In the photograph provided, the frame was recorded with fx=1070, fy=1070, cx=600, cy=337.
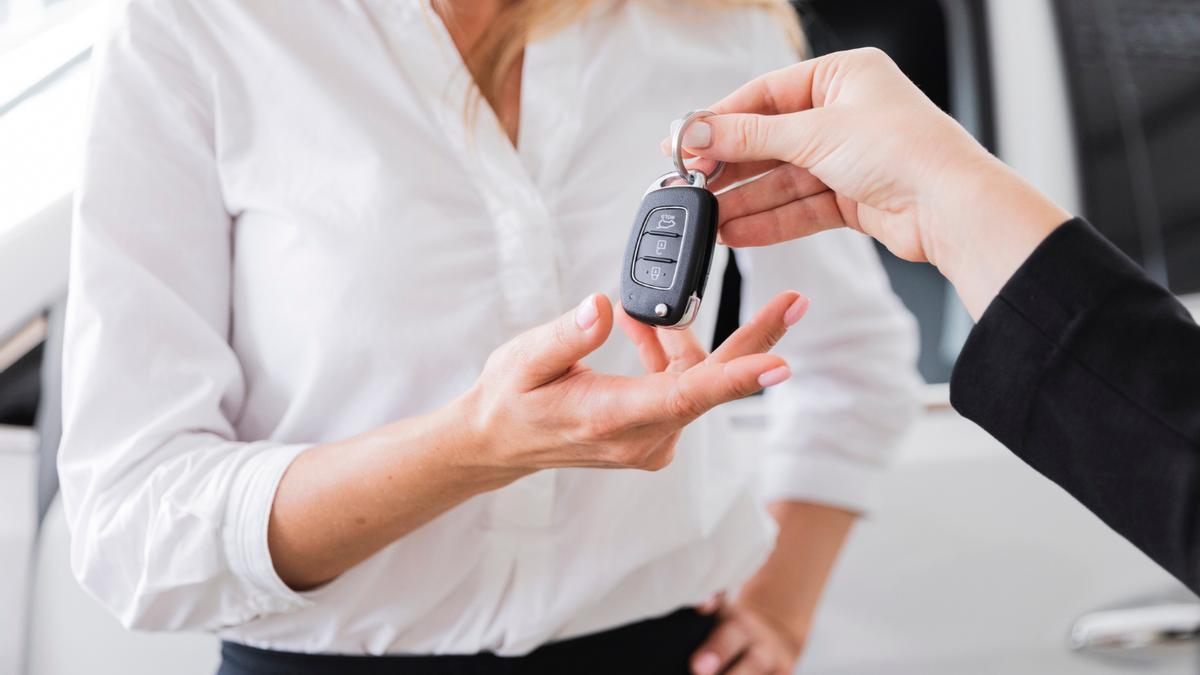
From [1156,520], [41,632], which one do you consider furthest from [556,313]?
[41,632]

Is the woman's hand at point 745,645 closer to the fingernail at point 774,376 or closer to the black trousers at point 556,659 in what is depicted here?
the black trousers at point 556,659

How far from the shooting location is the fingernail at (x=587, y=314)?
72cm

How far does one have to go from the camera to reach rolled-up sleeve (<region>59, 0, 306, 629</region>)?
3.05 ft

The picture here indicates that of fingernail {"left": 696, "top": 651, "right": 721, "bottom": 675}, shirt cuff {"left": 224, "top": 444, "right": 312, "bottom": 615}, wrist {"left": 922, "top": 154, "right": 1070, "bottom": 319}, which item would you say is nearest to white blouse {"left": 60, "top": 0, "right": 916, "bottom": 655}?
shirt cuff {"left": 224, "top": 444, "right": 312, "bottom": 615}

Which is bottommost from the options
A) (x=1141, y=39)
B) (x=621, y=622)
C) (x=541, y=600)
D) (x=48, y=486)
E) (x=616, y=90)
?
(x=1141, y=39)

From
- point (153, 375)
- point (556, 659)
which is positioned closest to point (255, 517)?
point (153, 375)

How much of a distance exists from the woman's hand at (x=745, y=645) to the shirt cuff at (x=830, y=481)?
17 cm

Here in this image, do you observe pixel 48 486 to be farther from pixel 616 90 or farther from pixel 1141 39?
pixel 1141 39

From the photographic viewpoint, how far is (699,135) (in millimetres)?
862

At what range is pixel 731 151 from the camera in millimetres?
848

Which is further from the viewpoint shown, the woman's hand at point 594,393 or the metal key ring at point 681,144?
the metal key ring at point 681,144

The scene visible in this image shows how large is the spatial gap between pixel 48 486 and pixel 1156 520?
1109 millimetres

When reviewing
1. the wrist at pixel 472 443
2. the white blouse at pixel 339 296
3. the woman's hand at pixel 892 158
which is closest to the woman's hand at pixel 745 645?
the white blouse at pixel 339 296

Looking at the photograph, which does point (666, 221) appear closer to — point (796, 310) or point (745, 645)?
point (796, 310)
